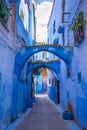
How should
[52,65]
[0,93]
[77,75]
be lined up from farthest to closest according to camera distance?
[52,65], [77,75], [0,93]

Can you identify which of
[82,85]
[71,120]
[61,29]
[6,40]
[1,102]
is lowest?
[71,120]

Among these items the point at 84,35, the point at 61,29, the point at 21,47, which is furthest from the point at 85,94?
the point at 61,29

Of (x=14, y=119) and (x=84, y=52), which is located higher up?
(x=84, y=52)

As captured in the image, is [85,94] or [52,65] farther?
[52,65]

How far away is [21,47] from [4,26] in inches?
169

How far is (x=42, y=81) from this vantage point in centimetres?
4534

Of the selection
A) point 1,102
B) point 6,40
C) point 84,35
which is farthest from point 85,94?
point 6,40

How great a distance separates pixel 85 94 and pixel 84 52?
1728mm

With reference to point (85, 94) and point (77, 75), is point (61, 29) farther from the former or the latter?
point (85, 94)

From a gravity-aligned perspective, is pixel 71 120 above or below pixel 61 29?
below

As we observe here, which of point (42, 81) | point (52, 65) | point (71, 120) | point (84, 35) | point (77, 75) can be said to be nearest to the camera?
point (84, 35)

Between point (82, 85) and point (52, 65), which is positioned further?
point (52, 65)

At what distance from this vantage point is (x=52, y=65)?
61.0 ft

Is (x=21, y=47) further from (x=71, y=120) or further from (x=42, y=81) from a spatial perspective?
(x=42, y=81)
